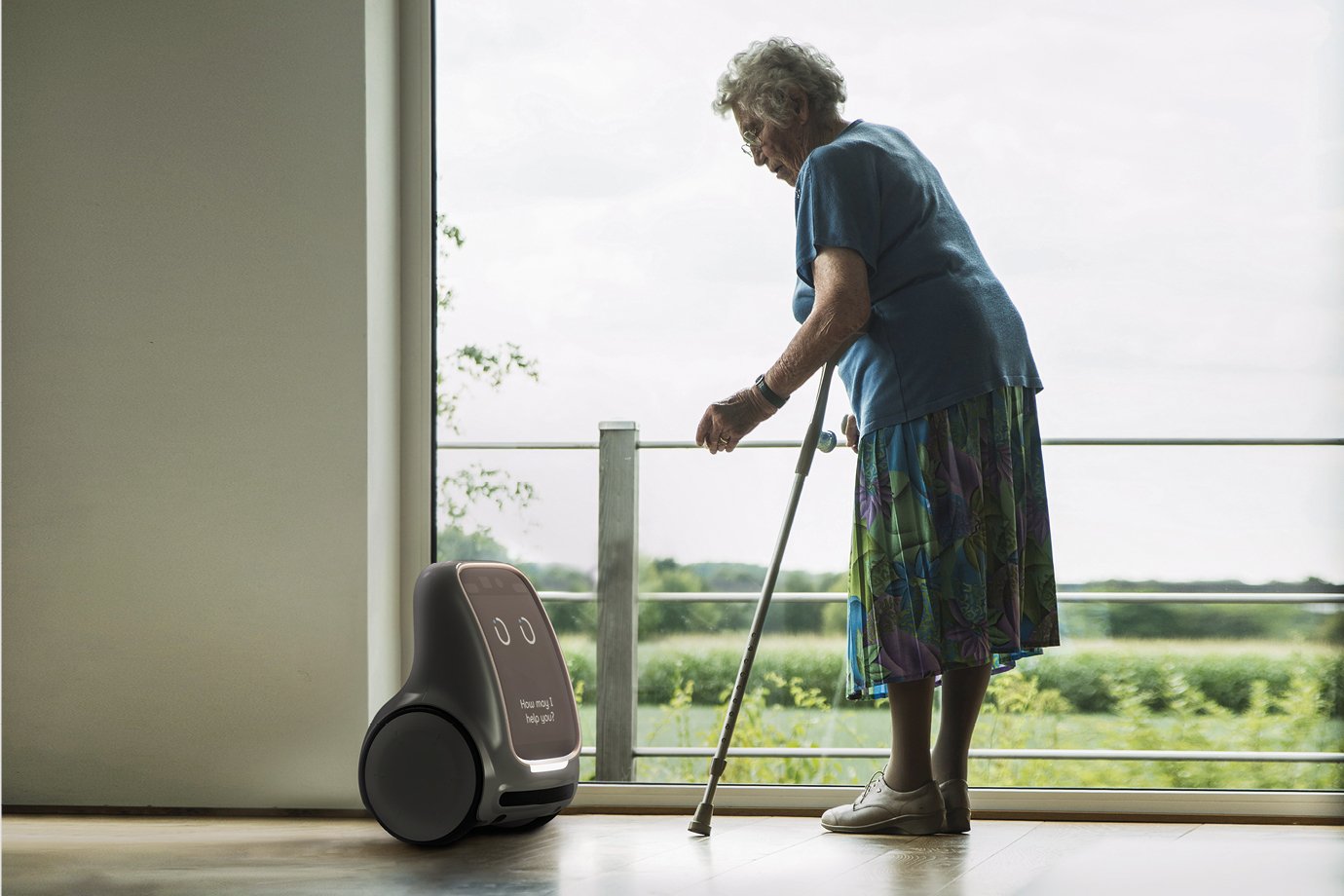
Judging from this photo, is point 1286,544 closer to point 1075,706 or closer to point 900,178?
point 1075,706

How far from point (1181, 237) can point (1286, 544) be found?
24.6 inches

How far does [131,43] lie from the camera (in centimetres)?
→ 241

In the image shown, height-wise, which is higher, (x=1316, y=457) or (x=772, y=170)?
(x=772, y=170)

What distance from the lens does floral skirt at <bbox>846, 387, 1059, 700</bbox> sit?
1.93 meters

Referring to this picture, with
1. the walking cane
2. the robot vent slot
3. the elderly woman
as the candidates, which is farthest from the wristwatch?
the robot vent slot

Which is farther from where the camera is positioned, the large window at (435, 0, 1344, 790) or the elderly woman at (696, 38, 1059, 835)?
the large window at (435, 0, 1344, 790)

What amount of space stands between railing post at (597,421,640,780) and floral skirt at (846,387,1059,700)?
61 centimetres

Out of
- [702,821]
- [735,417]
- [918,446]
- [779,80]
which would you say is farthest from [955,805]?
[779,80]

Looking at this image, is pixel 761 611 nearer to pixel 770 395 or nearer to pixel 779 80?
pixel 770 395

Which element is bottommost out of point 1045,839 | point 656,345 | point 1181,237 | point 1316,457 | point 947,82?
point 1045,839

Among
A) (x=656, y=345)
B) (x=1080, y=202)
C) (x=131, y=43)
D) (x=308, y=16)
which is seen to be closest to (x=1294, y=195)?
(x=1080, y=202)

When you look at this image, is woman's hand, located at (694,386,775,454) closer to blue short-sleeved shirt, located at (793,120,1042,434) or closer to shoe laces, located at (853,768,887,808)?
blue short-sleeved shirt, located at (793,120,1042,434)

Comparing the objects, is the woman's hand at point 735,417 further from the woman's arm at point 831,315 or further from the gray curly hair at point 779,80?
the gray curly hair at point 779,80

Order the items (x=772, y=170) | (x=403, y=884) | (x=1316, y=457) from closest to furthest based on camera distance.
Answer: (x=403, y=884) < (x=772, y=170) < (x=1316, y=457)
